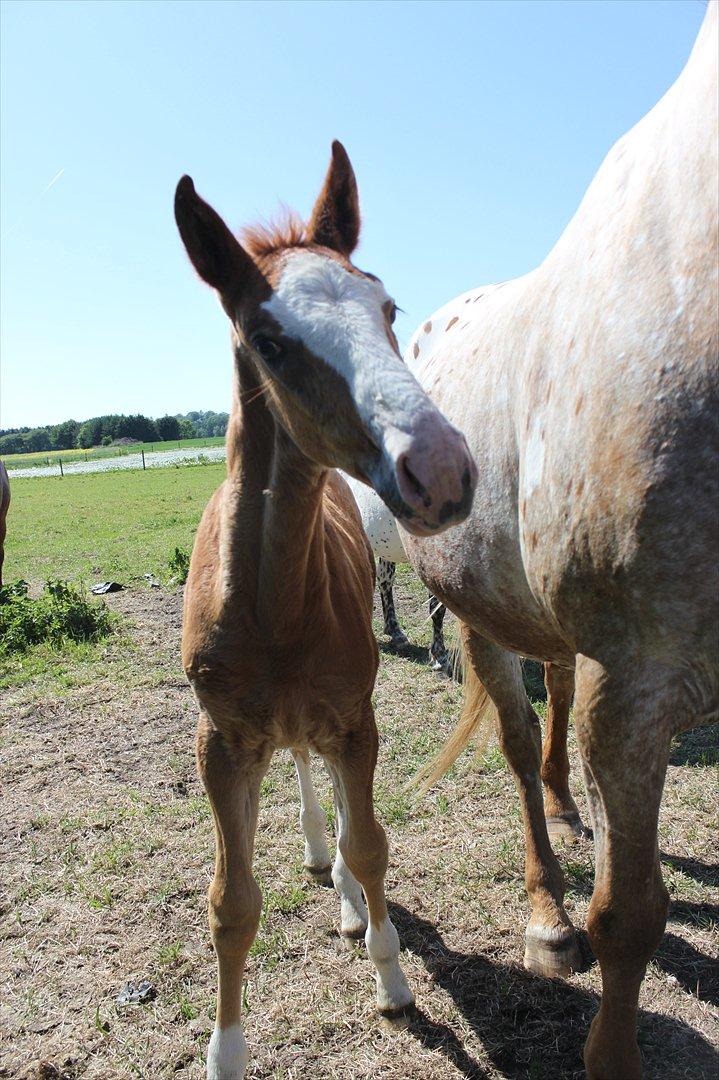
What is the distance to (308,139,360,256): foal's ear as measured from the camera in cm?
216

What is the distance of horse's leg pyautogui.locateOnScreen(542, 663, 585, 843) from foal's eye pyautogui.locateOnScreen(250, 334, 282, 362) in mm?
2239

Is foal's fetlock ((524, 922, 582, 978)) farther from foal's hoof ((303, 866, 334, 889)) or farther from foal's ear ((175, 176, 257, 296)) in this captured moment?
foal's ear ((175, 176, 257, 296))

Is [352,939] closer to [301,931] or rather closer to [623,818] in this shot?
[301,931]

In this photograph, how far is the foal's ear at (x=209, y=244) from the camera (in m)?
1.85

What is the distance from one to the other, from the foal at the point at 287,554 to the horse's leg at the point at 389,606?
335 cm

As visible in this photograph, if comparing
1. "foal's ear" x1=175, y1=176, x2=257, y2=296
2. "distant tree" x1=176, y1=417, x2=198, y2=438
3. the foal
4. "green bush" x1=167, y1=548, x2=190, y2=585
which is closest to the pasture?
the foal

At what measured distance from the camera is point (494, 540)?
216cm

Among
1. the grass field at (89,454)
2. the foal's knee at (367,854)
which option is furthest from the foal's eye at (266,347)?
the grass field at (89,454)

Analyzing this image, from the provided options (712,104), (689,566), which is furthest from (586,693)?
(712,104)

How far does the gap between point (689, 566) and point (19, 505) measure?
77.5 feet

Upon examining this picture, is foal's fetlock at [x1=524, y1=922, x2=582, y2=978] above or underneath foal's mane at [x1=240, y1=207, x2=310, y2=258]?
underneath

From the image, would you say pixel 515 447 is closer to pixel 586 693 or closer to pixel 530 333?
pixel 530 333

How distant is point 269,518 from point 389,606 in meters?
4.06

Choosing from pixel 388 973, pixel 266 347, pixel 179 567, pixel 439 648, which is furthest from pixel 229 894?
pixel 179 567
